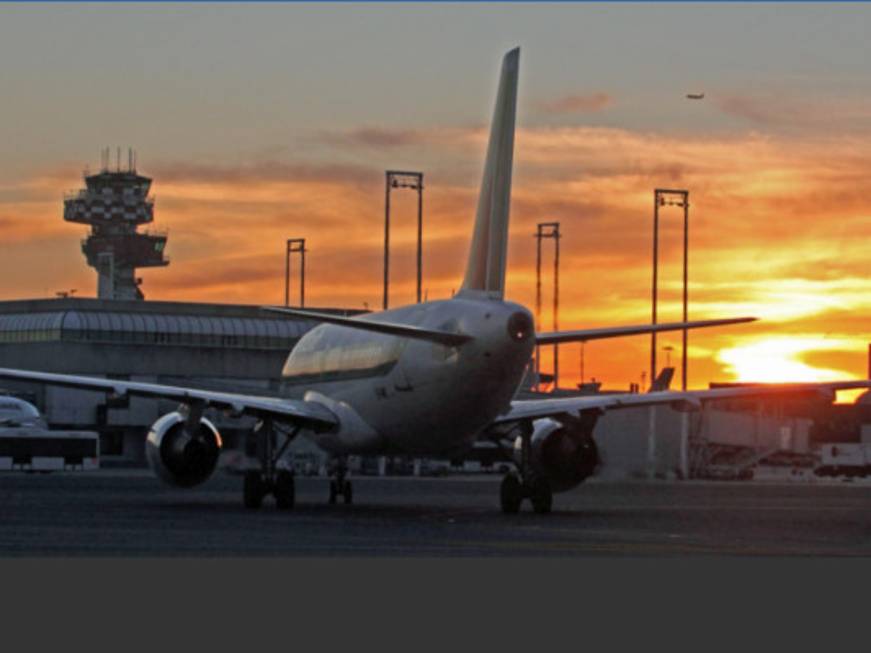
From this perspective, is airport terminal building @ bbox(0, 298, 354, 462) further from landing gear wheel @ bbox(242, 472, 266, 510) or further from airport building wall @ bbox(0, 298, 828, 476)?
landing gear wheel @ bbox(242, 472, 266, 510)

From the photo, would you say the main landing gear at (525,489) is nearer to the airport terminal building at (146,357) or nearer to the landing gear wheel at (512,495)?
the landing gear wheel at (512,495)

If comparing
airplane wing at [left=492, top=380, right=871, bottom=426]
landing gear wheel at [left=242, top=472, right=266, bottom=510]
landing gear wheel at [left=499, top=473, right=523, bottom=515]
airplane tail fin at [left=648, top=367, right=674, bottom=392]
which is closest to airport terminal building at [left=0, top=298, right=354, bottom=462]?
airplane tail fin at [left=648, top=367, right=674, bottom=392]

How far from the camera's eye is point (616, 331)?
41.9 m

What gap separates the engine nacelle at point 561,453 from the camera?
46969 mm

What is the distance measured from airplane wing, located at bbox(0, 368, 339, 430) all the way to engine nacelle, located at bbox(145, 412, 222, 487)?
33.3 inches

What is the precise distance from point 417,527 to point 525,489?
948cm

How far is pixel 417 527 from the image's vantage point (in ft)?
121

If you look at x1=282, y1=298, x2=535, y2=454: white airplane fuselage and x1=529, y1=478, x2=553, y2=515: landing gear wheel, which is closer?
x1=282, y1=298, x2=535, y2=454: white airplane fuselage

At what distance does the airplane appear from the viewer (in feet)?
A: 136

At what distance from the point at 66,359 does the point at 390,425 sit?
333 feet

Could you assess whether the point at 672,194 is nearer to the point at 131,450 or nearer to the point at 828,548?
the point at 131,450

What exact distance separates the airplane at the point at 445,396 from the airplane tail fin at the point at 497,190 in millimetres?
24

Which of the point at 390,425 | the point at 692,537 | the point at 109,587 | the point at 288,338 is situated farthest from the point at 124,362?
the point at 109,587

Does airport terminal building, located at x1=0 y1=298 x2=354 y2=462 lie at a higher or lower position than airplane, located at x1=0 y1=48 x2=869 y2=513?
higher
